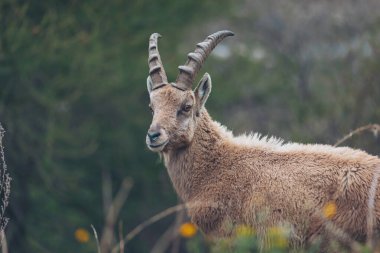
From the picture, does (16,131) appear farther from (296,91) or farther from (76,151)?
(296,91)

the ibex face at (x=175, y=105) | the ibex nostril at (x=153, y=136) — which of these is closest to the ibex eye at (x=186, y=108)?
the ibex face at (x=175, y=105)

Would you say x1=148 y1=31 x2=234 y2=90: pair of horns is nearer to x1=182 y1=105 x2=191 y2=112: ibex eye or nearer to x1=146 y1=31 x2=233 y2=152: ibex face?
x1=146 y1=31 x2=233 y2=152: ibex face

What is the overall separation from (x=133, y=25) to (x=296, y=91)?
20.8 ft

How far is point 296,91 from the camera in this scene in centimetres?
2939

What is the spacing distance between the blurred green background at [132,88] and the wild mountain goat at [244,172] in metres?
7.96

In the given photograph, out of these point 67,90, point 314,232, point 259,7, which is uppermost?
point 259,7

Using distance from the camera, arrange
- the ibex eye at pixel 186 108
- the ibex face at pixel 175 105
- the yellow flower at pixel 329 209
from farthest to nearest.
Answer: the ibex eye at pixel 186 108, the ibex face at pixel 175 105, the yellow flower at pixel 329 209

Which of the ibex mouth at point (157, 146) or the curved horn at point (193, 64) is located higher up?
the curved horn at point (193, 64)

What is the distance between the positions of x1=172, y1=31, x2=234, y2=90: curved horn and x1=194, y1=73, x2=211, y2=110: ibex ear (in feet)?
0.45

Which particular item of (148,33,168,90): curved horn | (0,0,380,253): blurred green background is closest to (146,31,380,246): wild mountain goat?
(148,33,168,90): curved horn

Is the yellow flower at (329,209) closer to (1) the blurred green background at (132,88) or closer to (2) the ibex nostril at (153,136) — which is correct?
(2) the ibex nostril at (153,136)

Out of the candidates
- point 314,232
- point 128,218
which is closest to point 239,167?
point 314,232

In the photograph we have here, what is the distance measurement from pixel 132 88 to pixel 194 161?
1778cm

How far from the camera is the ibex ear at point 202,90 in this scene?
428 inches
